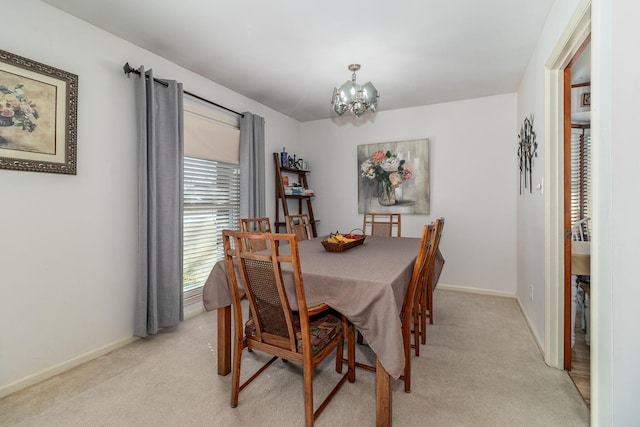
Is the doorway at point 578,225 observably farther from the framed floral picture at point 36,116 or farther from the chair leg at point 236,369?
the framed floral picture at point 36,116

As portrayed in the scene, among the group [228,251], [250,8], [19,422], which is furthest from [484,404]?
[250,8]

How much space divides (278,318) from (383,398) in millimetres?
638

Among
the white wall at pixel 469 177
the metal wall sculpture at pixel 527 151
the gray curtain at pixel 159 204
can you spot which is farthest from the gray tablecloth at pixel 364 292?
the white wall at pixel 469 177

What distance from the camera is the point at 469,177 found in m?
3.71

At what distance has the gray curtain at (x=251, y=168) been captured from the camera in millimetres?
3449

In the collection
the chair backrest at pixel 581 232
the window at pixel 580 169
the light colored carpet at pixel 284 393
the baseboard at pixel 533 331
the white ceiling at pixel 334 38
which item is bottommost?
the light colored carpet at pixel 284 393

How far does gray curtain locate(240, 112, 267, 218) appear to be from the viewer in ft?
11.3

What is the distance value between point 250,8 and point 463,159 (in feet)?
9.84

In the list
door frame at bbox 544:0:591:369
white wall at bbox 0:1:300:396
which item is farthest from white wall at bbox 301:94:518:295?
white wall at bbox 0:1:300:396

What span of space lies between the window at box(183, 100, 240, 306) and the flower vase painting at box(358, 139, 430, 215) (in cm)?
183

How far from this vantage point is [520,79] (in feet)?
10.2

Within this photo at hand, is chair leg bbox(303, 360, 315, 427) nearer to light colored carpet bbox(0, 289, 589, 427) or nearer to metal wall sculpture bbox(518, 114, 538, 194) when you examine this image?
light colored carpet bbox(0, 289, 589, 427)

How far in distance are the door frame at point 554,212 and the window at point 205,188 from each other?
2.96 m

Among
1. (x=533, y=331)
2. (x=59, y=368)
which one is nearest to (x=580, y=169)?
(x=533, y=331)
